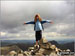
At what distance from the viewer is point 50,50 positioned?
8.05 metres

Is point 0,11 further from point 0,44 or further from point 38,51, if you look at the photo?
point 38,51

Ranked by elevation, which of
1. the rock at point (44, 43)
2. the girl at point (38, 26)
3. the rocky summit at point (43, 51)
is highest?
the girl at point (38, 26)

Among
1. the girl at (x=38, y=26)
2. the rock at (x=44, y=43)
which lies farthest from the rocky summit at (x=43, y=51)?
the girl at (x=38, y=26)

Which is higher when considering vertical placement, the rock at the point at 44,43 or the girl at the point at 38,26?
the girl at the point at 38,26

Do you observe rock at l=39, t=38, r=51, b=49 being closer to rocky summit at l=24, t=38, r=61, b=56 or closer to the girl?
rocky summit at l=24, t=38, r=61, b=56

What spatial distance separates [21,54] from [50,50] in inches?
50.8

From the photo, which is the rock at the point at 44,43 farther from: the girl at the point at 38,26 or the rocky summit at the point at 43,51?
the girl at the point at 38,26

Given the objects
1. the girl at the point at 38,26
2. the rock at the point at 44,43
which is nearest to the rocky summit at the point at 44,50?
the rock at the point at 44,43

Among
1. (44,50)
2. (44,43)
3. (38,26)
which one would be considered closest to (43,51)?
(44,50)

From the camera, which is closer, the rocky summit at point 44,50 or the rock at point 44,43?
the rocky summit at point 44,50

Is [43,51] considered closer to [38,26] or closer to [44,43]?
[44,43]

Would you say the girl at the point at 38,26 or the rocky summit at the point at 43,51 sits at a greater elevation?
the girl at the point at 38,26

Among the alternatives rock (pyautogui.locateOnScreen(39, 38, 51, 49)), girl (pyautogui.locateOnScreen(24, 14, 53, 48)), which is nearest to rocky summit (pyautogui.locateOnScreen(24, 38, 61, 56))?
rock (pyautogui.locateOnScreen(39, 38, 51, 49))

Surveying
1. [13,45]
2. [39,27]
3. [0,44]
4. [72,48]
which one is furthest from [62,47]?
[0,44]
